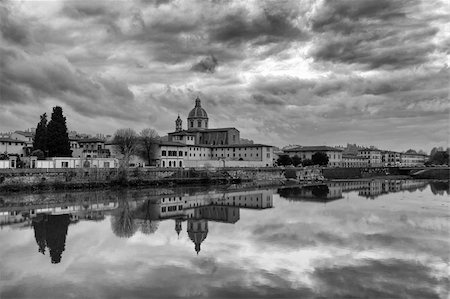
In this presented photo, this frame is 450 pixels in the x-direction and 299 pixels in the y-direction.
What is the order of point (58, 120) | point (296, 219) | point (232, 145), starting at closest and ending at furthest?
1. point (296, 219)
2. point (58, 120)
3. point (232, 145)

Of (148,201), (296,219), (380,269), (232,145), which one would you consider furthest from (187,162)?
(380,269)

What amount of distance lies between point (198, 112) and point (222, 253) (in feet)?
254

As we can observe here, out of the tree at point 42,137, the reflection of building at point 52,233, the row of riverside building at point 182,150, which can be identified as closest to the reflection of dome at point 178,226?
the reflection of building at point 52,233

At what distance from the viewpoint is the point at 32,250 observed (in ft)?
52.5

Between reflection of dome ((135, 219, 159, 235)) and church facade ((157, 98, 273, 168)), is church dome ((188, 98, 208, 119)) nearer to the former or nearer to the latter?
church facade ((157, 98, 273, 168))

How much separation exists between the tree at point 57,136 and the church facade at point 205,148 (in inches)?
693

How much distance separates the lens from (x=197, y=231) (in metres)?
20.8

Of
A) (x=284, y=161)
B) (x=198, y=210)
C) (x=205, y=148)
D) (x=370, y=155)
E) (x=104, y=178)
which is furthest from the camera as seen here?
(x=370, y=155)

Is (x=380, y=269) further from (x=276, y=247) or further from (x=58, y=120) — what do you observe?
(x=58, y=120)

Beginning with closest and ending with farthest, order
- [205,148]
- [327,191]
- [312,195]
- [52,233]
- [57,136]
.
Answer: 1. [52,233]
2. [312,195]
3. [327,191]
4. [57,136]
5. [205,148]

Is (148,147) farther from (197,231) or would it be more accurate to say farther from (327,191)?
(197,231)

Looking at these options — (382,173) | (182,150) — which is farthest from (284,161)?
(382,173)

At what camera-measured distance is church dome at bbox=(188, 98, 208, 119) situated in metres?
91.5

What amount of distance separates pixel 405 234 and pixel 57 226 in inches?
674
